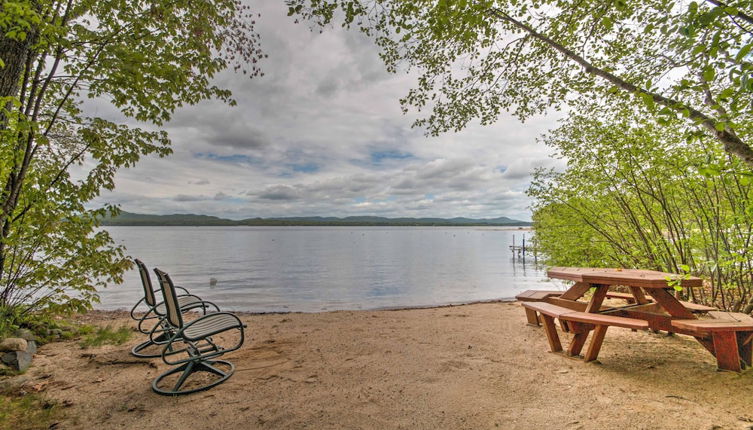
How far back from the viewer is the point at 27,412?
10.6ft

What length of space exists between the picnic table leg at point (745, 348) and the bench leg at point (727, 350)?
20 cm

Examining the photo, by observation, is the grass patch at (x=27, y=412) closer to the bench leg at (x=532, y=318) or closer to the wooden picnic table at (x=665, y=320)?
the wooden picnic table at (x=665, y=320)

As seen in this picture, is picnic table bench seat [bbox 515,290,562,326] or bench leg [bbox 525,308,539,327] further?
bench leg [bbox 525,308,539,327]

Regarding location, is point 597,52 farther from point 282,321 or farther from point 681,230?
point 282,321

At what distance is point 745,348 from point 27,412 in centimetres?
754

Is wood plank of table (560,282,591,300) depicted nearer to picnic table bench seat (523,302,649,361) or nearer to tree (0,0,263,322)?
picnic table bench seat (523,302,649,361)

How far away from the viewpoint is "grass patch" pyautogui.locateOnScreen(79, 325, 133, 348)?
5.39 metres

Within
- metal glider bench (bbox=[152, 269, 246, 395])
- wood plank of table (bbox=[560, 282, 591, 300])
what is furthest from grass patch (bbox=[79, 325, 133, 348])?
wood plank of table (bbox=[560, 282, 591, 300])

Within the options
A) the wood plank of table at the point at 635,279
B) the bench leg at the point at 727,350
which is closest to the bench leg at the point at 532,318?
the wood plank of table at the point at 635,279

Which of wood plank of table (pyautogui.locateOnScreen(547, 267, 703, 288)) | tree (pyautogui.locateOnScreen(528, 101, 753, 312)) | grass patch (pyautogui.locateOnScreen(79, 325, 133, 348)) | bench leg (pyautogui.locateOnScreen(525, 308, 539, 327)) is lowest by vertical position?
grass patch (pyautogui.locateOnScreen(79, 325, 133, 348))

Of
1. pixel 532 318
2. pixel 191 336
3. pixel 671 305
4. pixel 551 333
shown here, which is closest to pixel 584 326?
pixel 551 333

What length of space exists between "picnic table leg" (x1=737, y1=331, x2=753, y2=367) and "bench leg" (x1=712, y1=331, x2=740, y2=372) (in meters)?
0.20

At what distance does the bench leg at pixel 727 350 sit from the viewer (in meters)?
3.70

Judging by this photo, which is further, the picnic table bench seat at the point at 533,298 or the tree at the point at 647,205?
the picnic table bench seat at the point at 533,298
